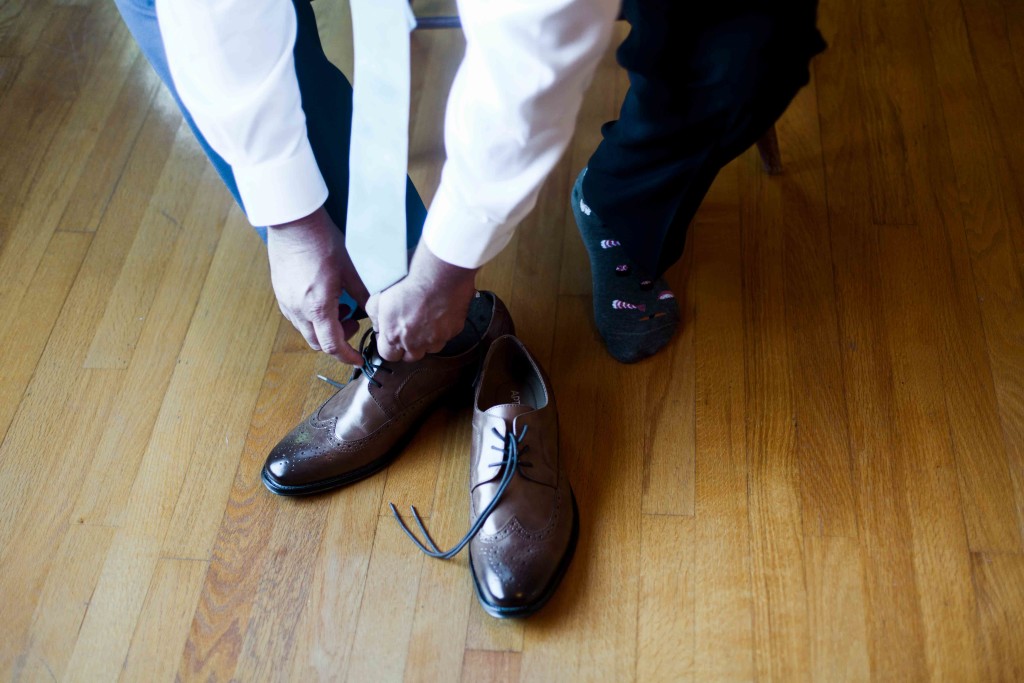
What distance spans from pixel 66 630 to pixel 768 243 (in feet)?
3.45

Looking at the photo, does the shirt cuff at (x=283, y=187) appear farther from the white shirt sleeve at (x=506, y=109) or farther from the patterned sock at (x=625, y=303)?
the patterned sock at (x=625, y=303)

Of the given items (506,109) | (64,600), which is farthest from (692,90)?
(64,600)

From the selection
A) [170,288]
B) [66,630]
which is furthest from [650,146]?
[66,630]

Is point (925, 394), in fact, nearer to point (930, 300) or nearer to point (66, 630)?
point (930, 300)

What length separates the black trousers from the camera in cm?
80

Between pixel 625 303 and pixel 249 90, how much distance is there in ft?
1.76

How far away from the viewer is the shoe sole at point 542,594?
91 cm

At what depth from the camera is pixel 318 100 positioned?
3.09 ft

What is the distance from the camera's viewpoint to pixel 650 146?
920 mm

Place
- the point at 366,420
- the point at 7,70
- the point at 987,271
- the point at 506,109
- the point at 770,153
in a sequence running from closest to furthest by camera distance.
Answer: the point at 506,109, the point at 366,420, the point at 987,271, the point at 770,153, the point at 7,70

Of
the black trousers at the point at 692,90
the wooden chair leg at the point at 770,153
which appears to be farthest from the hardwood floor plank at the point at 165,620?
the wooden chair leg at the point at 770,153

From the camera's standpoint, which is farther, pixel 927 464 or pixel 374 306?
pixel 927 464

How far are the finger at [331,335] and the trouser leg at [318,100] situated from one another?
16cm

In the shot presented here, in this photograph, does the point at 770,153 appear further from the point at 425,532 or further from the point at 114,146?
the point at 114,146
